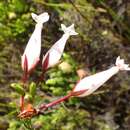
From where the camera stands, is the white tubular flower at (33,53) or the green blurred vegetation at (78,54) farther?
the green blurred vegetation at (78,54)

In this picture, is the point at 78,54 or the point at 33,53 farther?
the point at 78,54

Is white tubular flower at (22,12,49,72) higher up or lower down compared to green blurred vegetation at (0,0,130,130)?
higher up

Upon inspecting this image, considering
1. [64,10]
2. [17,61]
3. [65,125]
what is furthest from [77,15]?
[65,125]

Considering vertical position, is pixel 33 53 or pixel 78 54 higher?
pixel 33 53

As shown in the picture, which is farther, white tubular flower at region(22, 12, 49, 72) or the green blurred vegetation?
the green blurred vegetation

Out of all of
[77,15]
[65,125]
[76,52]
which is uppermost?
[77,15]

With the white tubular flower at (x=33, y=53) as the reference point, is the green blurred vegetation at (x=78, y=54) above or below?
below

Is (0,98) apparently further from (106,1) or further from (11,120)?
(106,1)

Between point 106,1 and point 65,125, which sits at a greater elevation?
point 106,1
